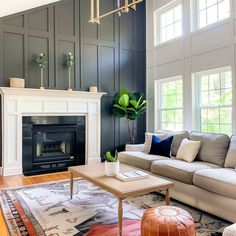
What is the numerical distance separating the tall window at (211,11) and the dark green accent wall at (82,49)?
5.88 feet

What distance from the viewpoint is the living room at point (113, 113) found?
2.79 m

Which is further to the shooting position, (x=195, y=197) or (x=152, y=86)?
(x=152, y=86)

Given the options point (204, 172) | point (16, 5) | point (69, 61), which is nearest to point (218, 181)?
point (204, 172)

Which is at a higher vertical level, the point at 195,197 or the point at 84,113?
the point at 84,113

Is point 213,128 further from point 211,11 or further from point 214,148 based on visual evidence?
point 211,11

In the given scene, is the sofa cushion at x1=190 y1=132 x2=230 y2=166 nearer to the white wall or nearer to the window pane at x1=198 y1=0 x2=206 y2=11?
the white wall

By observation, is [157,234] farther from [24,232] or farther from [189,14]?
Result: [189,14]

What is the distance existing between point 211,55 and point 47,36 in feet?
10.8

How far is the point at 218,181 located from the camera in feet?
8.69

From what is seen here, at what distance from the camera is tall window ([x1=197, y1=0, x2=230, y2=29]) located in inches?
171

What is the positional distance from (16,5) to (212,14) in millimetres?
3601

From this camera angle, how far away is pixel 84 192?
11.9 ft

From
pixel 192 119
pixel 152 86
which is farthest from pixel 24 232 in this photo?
pixel 152 86

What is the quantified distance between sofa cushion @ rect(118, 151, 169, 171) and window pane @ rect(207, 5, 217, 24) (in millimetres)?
2744
